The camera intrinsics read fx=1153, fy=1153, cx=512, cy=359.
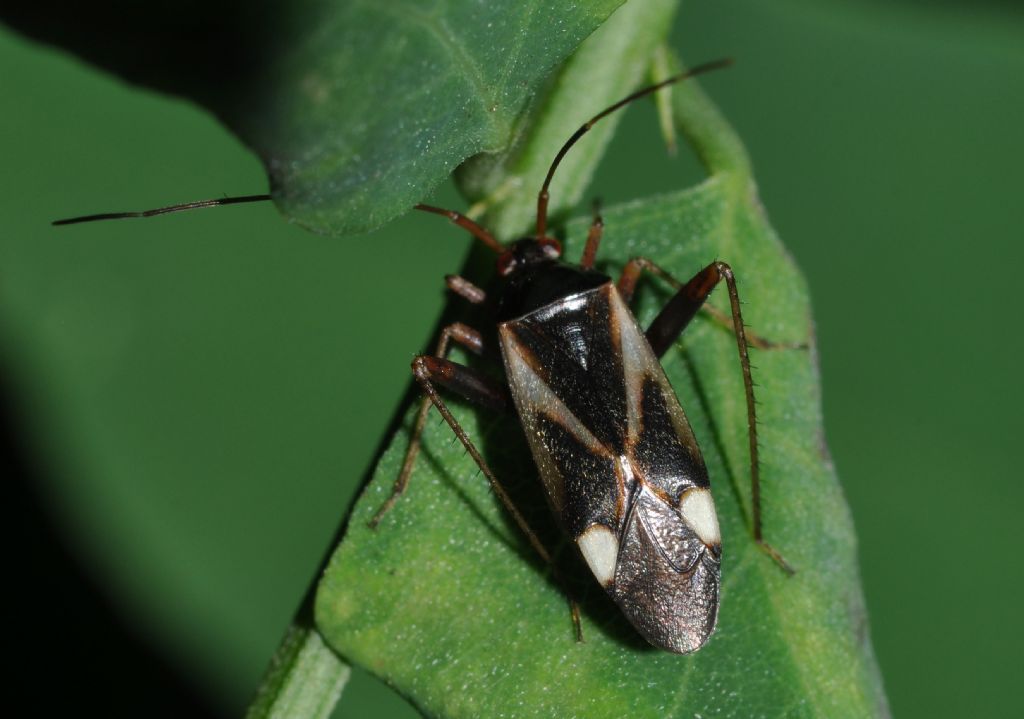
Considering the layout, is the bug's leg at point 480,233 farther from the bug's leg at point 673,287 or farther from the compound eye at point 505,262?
the bug's leg at point 673,287

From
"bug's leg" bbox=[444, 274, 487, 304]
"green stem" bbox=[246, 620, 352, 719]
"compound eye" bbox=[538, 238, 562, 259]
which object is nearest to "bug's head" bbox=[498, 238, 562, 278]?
"compound eye" bbox=[538, 238, 562, 259]

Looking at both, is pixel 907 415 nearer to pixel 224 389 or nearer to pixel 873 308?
pixel 873 308

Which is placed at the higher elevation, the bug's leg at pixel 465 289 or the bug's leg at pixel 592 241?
the bug's leg at pixel 465 289

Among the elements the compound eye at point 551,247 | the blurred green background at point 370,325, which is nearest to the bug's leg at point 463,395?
the compound eye at point 551,247

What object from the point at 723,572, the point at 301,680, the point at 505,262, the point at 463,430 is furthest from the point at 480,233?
the point at 301,680

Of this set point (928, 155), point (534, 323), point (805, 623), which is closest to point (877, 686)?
point (805, 623)

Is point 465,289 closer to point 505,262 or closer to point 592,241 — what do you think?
point 505,262

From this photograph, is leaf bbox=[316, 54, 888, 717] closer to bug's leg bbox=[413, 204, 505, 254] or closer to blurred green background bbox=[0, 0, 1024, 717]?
bug's leg bbox=[413, 204, 505, 254]
